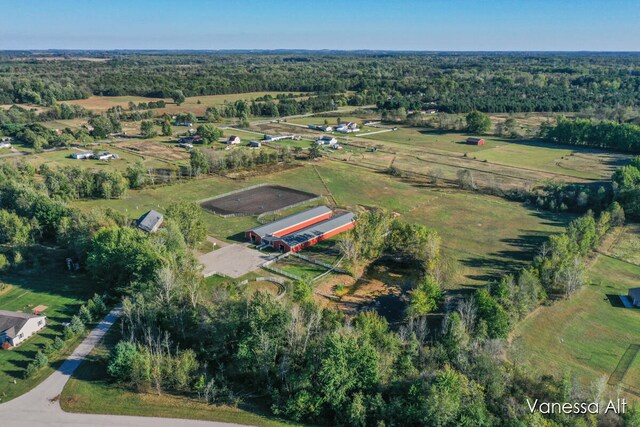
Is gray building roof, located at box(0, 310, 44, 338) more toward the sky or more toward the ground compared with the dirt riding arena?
more toward the ground

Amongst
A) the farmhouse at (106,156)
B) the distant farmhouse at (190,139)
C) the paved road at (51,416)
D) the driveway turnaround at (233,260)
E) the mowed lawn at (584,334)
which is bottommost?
the paved road at (51,416)

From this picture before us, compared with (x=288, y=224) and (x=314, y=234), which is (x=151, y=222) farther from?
(x=314, y=234)

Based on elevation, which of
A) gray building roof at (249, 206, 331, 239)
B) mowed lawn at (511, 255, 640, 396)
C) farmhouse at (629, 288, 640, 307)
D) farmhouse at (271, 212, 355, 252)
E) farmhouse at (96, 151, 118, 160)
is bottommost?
mowed lawn at (511, 255, 640, 396)

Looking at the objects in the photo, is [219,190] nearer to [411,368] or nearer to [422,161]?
[422,161]

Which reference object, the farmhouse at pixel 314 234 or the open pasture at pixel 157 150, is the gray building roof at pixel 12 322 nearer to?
the farmhouse at pixel 314 234

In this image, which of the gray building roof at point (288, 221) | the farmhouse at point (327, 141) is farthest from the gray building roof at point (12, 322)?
the farmhouse at point (327, 141)

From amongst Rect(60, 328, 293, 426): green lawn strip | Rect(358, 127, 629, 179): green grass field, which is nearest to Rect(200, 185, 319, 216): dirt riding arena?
Rect(60, 328, 293, 426): green lawn strip

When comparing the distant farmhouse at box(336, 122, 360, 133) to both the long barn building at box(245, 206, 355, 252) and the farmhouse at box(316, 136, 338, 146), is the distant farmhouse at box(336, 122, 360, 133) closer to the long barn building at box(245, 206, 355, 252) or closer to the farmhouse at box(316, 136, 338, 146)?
the farmhouse at box(316, 136, 338, 146)
